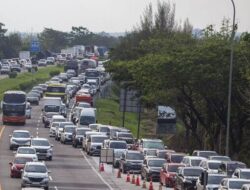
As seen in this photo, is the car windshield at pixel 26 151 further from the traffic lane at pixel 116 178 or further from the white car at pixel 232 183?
the white car at pixel 232 183

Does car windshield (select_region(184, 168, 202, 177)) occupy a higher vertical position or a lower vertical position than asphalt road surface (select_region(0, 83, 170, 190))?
higher

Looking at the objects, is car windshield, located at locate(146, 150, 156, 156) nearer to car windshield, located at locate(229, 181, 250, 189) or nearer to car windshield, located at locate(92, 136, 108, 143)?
car windshield, located at locate(92, 136, 108, 143)

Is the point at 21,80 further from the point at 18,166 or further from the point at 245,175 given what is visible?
the point at 245,175

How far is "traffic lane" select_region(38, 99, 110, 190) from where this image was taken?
5091 centimetres

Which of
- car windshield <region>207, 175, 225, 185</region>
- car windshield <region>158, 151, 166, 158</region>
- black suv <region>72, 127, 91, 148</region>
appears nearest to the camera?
car windshield <region>207, 175, 225, 185</region>

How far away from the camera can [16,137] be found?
72062mm

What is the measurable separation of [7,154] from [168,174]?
1973 cm

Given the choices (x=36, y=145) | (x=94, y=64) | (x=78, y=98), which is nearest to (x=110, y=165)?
(x=36, y=145)

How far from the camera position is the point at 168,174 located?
2024 inches

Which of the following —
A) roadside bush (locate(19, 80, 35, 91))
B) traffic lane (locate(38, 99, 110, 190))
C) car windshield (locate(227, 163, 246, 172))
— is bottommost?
traffic lane (locate(38, 99, 110, 190))

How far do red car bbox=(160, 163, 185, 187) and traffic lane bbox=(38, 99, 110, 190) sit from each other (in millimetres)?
2789

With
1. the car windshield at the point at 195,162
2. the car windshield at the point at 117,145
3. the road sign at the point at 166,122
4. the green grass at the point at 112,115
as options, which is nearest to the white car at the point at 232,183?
the car windshield at the point at 195,162

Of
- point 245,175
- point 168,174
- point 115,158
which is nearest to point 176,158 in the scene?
point 115,158

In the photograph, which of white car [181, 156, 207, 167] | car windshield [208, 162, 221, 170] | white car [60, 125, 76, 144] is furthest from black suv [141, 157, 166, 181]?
white car [60, 125, 76, 144]
